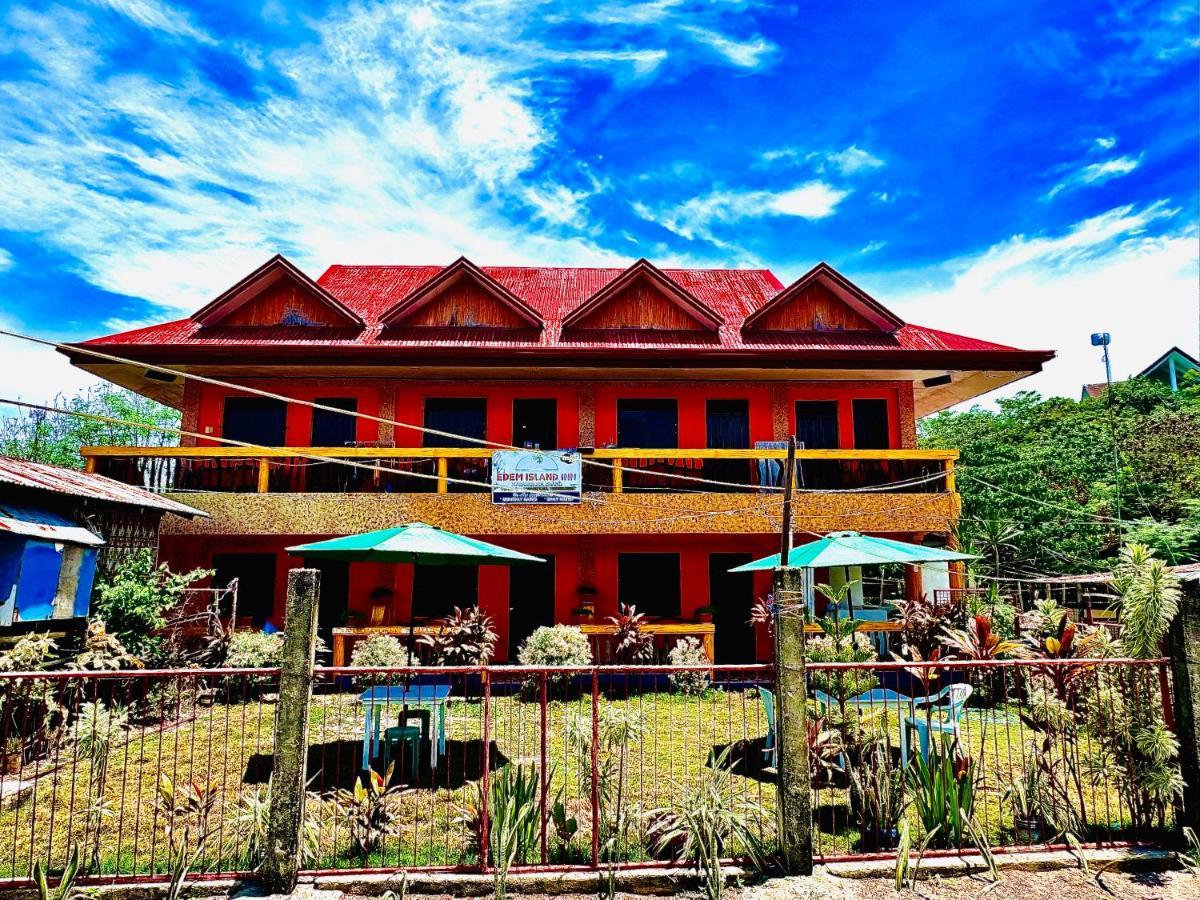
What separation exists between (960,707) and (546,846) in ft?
12.5

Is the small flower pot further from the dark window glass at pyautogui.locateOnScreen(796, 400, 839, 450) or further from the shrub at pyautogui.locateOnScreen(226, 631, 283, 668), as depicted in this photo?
the dark window glass at pyautogui.locateOnScreen(796, 400, 839, 450)

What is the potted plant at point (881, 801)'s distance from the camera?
18.9 ft

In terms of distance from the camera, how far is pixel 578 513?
13195mm

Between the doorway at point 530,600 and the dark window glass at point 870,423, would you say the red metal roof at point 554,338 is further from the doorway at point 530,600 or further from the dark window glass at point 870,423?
the doorway at point 530,600

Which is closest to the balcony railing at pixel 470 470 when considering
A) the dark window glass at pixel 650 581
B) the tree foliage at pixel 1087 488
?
the dark window glass at pixel 650 581

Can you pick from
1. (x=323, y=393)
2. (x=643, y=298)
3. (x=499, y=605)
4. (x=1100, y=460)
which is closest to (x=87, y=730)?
(x=499, y=605)

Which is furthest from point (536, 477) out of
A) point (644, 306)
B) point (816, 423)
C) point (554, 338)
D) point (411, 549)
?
point (816, 423)

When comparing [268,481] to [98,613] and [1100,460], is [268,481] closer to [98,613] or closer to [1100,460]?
[98,613]

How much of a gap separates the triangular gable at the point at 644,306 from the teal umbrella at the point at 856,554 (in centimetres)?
708

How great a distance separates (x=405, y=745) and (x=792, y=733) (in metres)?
4.16

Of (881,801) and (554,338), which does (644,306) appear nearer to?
(554,338)

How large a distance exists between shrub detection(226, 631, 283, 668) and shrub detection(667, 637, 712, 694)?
5767 millimetres

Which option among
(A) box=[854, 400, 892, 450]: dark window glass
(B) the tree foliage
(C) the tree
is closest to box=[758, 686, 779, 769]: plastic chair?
(A) box=[854, 400, 892, 450]: dark window glass

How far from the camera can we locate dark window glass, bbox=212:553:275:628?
14.1 metres
